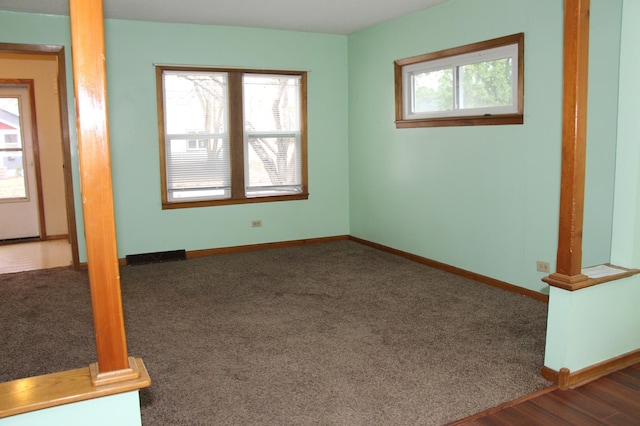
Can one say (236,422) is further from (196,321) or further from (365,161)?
(365,161)

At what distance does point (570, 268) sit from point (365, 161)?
3.68m

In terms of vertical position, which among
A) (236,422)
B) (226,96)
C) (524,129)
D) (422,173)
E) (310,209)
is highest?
(226,96)

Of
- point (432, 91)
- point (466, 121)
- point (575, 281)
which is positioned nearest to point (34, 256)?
point (432, 91)

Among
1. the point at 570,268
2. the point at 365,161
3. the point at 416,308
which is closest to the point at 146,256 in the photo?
the point at 365,161

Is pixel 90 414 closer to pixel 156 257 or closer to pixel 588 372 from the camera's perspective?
pixel 588 372

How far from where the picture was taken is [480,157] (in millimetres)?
4547

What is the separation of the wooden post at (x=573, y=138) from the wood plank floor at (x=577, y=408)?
0.57 m

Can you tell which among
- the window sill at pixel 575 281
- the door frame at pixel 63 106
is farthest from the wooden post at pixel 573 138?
the door frame at pixel 63 106

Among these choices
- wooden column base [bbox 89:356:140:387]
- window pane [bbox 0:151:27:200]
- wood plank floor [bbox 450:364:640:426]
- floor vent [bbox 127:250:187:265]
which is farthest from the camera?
window pane [bbox 0:151:27:200]

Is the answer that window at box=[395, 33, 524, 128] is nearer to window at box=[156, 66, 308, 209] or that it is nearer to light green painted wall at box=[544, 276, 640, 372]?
window at box=[156, 66, 308, 209]

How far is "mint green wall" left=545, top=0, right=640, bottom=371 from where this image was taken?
2.74 metres

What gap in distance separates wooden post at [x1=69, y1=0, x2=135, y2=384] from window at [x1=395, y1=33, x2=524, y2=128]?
345cm

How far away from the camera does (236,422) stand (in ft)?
8.07

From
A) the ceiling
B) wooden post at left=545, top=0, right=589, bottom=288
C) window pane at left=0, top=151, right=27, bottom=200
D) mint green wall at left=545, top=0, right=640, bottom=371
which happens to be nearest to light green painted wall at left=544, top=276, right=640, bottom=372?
mint green wall at left=545, top=0, right=640, bottom=371
